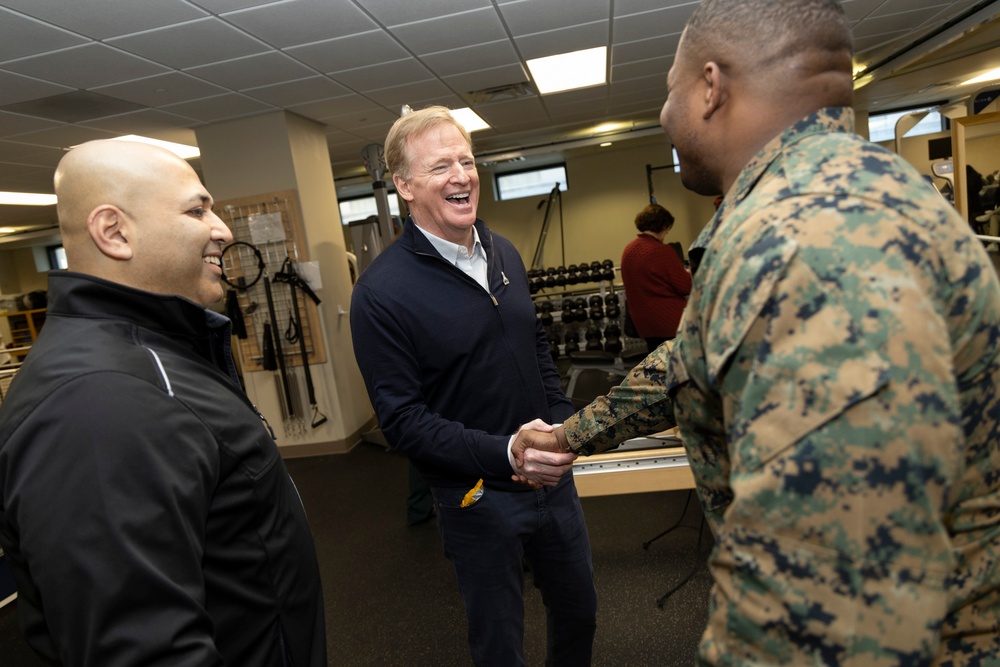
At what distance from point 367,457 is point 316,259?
71.1 inches

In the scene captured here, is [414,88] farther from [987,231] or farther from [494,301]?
[987,231]

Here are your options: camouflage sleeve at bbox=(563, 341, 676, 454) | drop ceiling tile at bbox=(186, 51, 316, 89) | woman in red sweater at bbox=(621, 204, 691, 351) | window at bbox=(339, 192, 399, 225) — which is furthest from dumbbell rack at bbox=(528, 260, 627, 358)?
window at bbox=(339, 192, 399, 225)

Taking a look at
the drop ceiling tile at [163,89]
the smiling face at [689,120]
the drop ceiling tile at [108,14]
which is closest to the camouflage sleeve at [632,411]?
the smiling face at [689,120]

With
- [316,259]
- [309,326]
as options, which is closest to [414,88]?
[316,259]

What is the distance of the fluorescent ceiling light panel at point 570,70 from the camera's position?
455 centimetres

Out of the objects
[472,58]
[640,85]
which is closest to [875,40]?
[640,85]

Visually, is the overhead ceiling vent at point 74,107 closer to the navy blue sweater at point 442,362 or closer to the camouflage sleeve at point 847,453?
the navy blue sweater at point 442,362

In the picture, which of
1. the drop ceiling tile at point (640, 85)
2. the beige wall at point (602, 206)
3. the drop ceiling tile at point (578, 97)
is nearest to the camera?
the drop ceiling tile at point (640, 85)

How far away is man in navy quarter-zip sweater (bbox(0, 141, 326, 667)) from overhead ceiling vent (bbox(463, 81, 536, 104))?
4.50 m

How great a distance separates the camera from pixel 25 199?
23.6ft

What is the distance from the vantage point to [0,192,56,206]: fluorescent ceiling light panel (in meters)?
6.80

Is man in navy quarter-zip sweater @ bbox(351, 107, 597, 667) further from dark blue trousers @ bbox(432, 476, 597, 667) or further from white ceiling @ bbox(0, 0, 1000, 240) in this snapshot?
white ceiling @ bbox(0, 0, 1000, 240)

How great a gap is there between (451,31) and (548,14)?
23.8 inches

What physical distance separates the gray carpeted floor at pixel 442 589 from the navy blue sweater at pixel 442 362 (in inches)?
50.2
